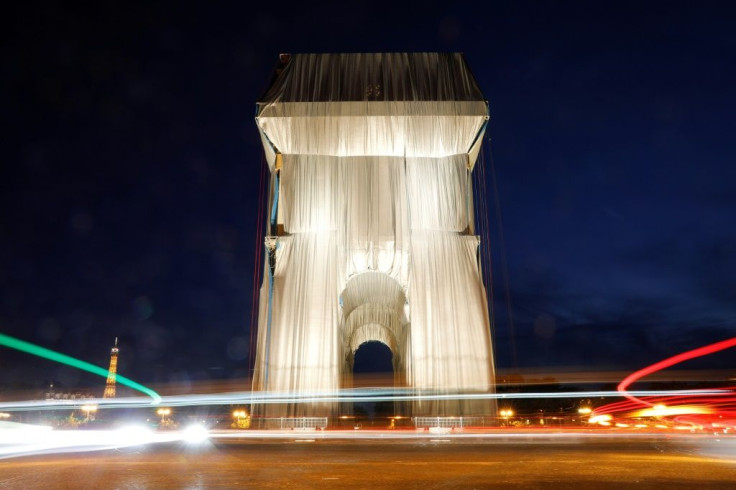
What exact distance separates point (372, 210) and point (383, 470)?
488 inches

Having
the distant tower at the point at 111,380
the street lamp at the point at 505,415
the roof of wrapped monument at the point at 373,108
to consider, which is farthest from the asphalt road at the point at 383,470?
the distant tower at the point at 111,380

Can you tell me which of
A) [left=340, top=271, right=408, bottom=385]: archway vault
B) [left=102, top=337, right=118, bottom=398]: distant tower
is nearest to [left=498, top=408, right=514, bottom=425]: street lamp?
[left=340, top=271, right=408, bottom=385]: archway vault

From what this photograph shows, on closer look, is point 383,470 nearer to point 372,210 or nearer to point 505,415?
point 372,210

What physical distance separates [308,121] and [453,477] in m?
14.4

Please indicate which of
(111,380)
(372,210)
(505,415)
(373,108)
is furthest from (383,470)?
(111,380)

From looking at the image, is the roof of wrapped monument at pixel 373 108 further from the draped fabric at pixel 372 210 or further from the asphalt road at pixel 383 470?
the asphalt road at pixel 383 470

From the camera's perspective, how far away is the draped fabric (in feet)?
50.9

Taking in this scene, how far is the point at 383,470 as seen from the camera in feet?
16.5

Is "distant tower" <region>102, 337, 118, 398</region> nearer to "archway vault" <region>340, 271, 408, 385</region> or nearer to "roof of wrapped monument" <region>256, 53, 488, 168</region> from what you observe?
"archway vault" <region>340, 271, 408, 385</region>

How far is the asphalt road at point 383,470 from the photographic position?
4.07m

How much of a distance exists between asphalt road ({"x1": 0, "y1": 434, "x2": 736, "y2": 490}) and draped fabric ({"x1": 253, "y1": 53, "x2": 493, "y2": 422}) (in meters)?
8.53

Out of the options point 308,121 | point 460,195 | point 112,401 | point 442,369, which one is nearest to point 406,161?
point 460,195

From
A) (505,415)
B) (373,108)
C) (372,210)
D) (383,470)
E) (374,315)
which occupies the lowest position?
(505,415)

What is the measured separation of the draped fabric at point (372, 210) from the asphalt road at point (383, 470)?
336 inches
